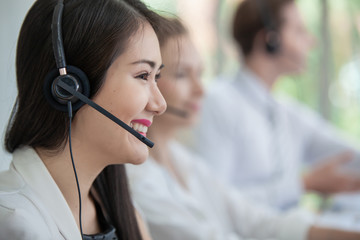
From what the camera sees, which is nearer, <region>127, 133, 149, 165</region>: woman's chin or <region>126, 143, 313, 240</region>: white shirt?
<region>127, 133, 149, 165</region>: woman's chin

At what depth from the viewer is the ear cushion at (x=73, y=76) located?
623 millimetres

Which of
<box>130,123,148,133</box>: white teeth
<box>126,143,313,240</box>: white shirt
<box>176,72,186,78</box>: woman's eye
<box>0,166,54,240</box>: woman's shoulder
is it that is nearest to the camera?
<box>0,166,54,240</box>: woman's shoulder

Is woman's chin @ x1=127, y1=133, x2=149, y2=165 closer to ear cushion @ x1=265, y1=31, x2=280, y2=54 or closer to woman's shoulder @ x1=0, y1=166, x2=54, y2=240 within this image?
woman's shoulder @ x1=0, y1=166, x2=54, y2=240

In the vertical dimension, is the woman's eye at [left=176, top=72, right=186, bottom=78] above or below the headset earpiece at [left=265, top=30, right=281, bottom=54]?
below

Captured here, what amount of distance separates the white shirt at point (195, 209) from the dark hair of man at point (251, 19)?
748 millimetres

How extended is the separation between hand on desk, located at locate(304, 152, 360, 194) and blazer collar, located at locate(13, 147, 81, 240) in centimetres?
133

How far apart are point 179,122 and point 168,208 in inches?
10.4

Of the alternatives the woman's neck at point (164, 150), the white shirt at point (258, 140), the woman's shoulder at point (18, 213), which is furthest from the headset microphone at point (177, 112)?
the woman's shoulder at point (18, 213)

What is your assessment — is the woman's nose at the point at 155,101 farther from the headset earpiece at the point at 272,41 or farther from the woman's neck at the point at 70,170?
the headset earpiece at the point at 272,41

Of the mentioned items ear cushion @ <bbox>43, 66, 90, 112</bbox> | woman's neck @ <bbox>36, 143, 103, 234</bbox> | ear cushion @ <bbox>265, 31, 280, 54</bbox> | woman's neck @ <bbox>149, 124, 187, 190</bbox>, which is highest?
ear cushion @ <bbox>265, 31, 280, 54</bbox>

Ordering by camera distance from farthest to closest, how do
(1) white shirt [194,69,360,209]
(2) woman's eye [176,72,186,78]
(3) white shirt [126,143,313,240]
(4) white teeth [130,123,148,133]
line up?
(1) white shirt [194,69,360,209] < (2) woman's eye [176,72,186,78] < (3) white shirt [126,143,313,240] < (4) white teeth [130,123,148,133]

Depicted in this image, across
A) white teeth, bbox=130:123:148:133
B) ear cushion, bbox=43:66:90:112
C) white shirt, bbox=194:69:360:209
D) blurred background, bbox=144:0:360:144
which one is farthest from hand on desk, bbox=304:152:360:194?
ear cushion, bbox=43:66:90:112

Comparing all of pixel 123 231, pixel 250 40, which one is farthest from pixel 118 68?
pixel 250 40

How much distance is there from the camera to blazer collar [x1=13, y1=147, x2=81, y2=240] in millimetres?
644
